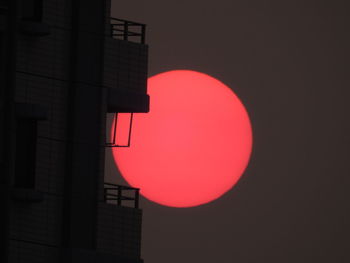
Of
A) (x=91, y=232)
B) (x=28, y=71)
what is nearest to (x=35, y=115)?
(x=28, y=71)

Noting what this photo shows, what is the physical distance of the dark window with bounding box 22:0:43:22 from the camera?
117 ft

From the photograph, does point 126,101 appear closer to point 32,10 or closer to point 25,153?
point 25,153

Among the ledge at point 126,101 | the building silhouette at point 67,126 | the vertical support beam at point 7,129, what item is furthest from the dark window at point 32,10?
the vertical support beam at point 7,129

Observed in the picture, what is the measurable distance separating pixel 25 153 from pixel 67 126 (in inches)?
62.2

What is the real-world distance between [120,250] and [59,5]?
6.64 meters

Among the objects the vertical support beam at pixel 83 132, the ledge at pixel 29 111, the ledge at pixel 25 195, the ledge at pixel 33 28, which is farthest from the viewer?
the vertical support beam at pixel 83 132

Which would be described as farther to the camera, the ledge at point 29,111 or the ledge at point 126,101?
the ledge at point 126,101

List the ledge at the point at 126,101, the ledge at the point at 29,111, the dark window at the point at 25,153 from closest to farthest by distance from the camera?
1. the ledge at the point at 29,111
2. the dark window at the point at 25,153
3. the ledge at the point at 126,101

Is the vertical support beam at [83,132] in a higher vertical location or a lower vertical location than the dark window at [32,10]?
lower

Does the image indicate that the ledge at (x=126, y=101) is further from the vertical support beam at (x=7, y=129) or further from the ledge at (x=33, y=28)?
the vertical support beam at (x=7, y=129)

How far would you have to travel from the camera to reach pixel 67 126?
120 ft

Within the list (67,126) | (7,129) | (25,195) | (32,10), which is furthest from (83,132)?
(7,129)

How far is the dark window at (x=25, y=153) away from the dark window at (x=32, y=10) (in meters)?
2.66

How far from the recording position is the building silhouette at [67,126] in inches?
1382
